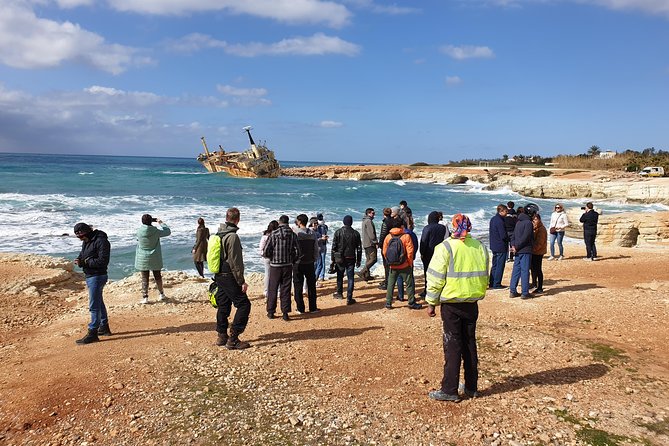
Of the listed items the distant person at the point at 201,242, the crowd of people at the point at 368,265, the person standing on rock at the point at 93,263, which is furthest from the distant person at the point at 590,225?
the person standing on rock at the point at 93,263

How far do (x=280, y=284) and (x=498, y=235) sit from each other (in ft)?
14.8

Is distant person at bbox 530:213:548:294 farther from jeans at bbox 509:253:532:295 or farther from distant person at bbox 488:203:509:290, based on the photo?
distant person at bbox 488:203:509:290

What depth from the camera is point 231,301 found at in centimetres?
567

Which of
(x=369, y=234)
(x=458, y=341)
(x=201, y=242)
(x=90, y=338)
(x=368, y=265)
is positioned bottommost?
(x=90, y=338)

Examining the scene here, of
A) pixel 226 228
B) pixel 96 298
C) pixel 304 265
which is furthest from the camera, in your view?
pixel 304 265

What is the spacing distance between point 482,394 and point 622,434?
1.19 m

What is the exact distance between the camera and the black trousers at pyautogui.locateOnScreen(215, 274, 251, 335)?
217 inches

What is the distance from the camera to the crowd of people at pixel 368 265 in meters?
4.13

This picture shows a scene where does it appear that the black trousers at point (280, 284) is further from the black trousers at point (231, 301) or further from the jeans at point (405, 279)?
the jeans at point (405, 279)

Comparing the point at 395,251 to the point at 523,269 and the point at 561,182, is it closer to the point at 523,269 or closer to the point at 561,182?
the point at 523,269

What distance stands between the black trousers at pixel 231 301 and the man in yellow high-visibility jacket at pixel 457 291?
2549mm

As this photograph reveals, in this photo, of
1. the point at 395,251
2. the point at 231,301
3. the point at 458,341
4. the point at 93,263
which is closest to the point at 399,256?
the point at 395,251

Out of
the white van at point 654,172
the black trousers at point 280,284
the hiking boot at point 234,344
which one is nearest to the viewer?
the hiking boot at point 234,344

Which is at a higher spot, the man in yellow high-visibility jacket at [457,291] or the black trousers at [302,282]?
the man in yellow high-visibility jacket at [457,291]
